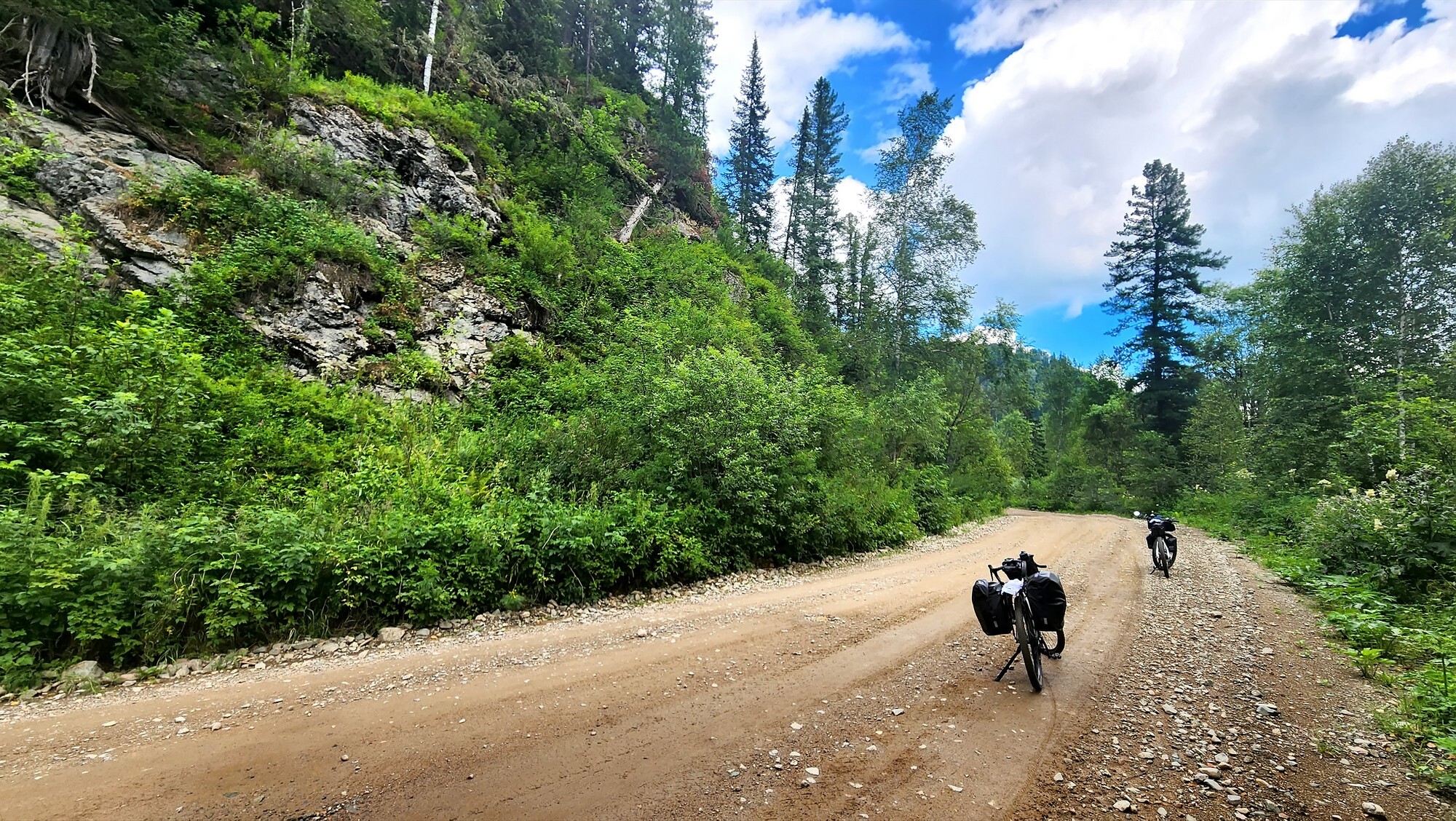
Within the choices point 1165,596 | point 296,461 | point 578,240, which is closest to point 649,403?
point 296,461

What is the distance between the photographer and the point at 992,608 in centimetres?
442

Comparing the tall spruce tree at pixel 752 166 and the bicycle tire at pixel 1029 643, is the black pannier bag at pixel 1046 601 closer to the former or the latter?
the bicycle tire at pixel 1029 643

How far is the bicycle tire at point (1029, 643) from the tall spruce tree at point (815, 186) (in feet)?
92.7

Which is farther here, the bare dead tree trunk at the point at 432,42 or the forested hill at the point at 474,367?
the bare dead tree trunk at the point at 432,42

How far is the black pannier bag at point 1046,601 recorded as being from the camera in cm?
434

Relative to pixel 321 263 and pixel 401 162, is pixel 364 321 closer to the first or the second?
pixel 321 263

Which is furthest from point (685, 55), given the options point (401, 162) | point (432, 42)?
point (401, 162)

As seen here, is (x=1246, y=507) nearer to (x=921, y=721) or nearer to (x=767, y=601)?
(x=767, y=601)

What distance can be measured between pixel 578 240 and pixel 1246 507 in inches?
948

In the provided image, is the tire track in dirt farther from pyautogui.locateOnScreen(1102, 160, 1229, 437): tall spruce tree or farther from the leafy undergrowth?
pyautogui.locateOnScreen(1102, 160, 1229, 437): tall spruce tree

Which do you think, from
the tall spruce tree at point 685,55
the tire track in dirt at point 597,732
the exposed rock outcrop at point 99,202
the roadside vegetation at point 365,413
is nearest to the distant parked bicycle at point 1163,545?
the roadside vegetation at point 365,413

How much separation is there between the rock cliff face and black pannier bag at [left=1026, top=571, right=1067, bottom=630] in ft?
37.1

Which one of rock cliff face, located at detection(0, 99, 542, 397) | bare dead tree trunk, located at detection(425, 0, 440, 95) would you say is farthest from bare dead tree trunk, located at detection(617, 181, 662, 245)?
bare dead tree trunk, located at detection(425, 0, 440, 95)

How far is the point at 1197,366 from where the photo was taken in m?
26.6
